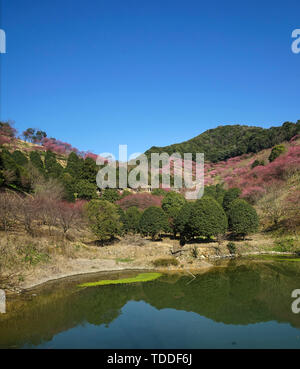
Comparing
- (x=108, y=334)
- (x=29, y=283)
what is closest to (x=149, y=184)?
(x=29, y=283)

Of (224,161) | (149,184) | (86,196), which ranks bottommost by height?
(86,196)

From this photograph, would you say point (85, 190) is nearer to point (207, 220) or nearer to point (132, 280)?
point (207, 220)

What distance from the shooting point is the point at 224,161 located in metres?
67.2

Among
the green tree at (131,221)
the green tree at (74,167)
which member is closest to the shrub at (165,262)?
the green tree at (131,221)

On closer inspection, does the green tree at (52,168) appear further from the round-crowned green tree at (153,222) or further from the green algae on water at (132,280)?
the green algae on water at (132,280)

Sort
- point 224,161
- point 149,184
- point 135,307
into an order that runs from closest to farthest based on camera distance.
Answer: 1. point 135,307
2. point 149,184
3. point 224,161

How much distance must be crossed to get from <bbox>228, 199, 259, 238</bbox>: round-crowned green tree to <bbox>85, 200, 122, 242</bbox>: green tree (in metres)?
9.75

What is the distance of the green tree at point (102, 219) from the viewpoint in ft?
73.7

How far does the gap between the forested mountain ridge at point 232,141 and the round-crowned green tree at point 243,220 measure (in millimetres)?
32683

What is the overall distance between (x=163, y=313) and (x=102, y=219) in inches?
479

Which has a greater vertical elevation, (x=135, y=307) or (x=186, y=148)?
(x=186, y=148)

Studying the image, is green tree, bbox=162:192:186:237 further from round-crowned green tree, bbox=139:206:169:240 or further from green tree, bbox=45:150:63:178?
green tree, bbox=45:150:63:178
